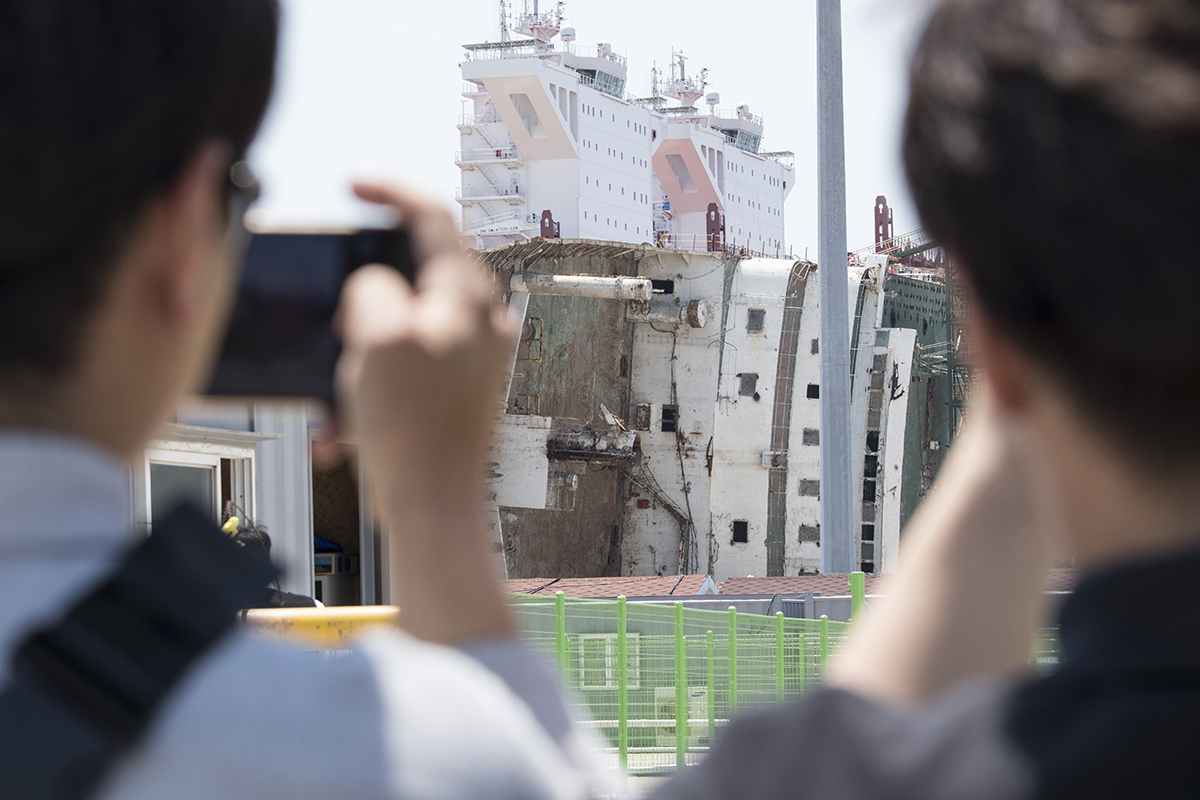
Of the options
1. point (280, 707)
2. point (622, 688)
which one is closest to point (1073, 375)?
point (280, 707)

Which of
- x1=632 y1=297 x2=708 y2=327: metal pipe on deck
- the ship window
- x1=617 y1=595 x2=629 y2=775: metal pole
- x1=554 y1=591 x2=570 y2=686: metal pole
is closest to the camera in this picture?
x1=554 y1=591 x2=570 y2=686: metal pole

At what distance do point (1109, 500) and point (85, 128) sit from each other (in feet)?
2.73

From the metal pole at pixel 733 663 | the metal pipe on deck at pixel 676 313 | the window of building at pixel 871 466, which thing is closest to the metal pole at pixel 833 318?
the metal pole at pixel 733 663

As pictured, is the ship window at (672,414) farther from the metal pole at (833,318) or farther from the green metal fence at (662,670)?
the green metal fence at (662,670)

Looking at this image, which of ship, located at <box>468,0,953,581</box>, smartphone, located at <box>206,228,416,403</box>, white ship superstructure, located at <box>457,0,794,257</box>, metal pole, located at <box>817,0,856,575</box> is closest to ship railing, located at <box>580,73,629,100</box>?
white ship superstructure, located at <box>457,0,794,257</box>

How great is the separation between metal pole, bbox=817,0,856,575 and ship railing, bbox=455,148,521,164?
47.5 metres

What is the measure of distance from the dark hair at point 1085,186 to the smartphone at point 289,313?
56cm

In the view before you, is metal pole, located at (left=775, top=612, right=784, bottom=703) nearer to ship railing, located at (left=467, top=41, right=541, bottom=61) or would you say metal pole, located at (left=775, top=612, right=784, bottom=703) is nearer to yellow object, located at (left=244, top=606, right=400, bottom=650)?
yellow object, located at (left=244, top=606, right=400, bottom=650)

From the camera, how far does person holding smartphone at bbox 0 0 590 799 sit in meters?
0.79

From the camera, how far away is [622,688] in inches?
517

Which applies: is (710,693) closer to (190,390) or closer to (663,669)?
(663,669)

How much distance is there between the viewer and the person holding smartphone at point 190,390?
79cm

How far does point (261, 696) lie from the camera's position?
793mm

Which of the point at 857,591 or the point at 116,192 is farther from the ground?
the point at 116,192
